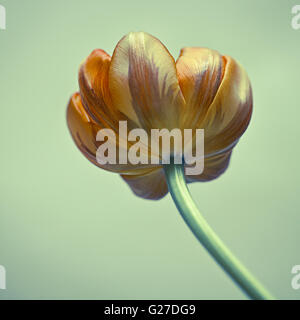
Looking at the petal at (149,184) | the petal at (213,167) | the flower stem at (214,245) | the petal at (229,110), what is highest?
the petal at (229,110)

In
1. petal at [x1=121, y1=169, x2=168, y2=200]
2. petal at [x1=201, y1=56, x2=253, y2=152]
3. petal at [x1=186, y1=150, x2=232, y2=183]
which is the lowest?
petal at [x1=121, y1=169, x2=168, y2=200]

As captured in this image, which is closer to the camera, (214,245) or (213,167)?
(214,245)

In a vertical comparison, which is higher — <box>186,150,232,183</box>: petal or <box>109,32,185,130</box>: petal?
<box>109,32,185,130</box>: petal

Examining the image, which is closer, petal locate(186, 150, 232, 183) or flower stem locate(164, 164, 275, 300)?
flower stem locate(164, 164, 275, 300)

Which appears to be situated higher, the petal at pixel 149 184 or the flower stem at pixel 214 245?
the petal at pixel 149 184
